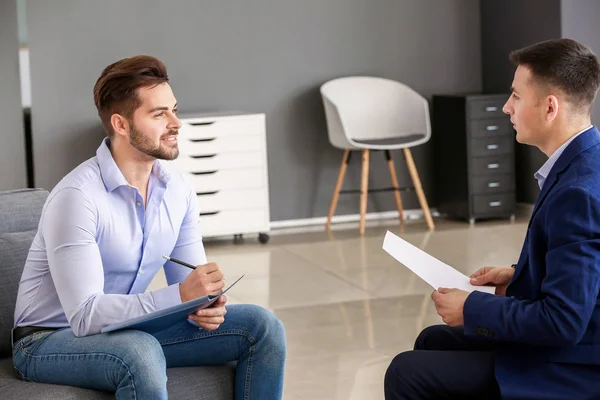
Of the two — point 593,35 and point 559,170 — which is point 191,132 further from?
point 559,170

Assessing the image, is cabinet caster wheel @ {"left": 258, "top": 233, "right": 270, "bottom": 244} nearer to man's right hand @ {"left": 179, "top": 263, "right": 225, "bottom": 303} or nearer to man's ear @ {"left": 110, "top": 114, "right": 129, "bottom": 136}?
man's ear @ {"left": 110, "top": 114, "right": 129, "bottom": 136}

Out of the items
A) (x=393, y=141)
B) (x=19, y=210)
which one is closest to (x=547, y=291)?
(x=19, y=210)

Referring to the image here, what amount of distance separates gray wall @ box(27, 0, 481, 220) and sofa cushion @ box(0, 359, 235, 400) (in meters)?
4.26

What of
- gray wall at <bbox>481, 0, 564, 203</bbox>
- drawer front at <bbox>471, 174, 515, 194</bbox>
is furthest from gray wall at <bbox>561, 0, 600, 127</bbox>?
drawer front at <bbox>471, 174, 515, 194</bbox>

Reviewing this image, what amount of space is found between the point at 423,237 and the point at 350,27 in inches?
64.9

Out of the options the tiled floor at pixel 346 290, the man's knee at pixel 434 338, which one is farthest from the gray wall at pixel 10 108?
the man's knee at pixel 434 338

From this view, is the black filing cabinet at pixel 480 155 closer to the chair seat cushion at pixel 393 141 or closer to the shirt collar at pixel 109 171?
the chair seat cushion at pixel 393 141

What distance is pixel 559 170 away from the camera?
206cm

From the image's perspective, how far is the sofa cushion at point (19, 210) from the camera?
283cm

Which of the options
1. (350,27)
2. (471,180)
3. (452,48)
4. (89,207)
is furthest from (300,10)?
(89,207)

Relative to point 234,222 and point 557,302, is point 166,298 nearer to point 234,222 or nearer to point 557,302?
A: point 557,302

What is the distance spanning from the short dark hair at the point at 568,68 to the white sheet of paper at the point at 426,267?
47 cm

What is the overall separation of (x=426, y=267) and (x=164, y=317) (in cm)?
60

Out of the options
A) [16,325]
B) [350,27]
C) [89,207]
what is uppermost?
[350,27]
